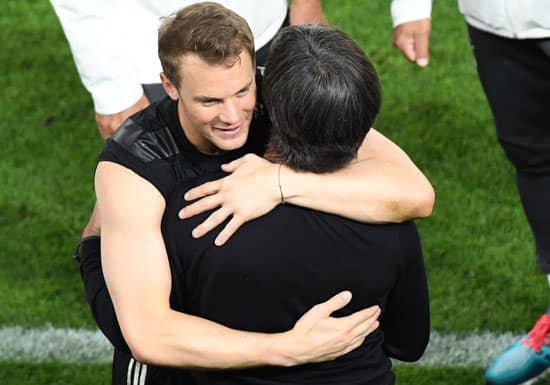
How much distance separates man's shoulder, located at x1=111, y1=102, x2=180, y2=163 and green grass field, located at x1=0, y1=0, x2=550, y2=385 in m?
1.66

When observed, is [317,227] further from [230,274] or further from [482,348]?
[482,348]

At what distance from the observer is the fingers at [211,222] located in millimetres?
2453

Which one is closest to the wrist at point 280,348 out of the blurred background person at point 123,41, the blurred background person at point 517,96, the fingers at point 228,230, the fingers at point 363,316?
the fingers at point 363,316

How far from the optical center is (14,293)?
469 cm

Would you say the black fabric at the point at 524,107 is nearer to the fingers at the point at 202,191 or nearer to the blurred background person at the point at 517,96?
the blurred background person at the point at 517,96

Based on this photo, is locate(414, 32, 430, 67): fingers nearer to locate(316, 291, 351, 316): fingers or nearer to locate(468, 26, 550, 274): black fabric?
locate(468, 26, 550, 274): black fabric

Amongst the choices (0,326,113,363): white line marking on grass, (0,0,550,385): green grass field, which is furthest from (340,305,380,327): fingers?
(0,326,113,363): white line marking on grass

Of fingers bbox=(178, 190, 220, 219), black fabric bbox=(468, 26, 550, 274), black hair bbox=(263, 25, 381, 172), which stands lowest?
black fabric bbox=(468, 26, 550, 274)

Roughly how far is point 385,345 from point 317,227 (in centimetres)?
58

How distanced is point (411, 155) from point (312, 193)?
303 centimetres

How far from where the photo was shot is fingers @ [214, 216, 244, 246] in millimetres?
2434

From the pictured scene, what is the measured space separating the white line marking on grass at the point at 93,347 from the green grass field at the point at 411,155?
0.04 m

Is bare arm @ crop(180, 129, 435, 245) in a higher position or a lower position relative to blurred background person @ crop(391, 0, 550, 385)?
higher

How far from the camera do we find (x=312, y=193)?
8.16ft
